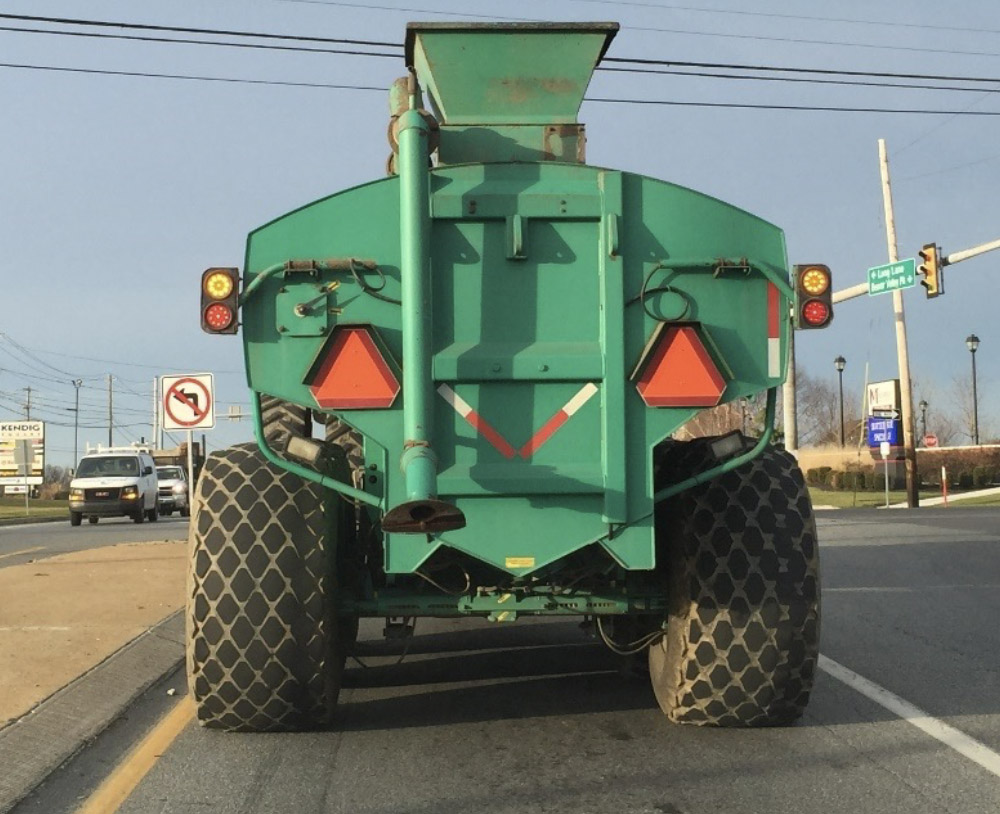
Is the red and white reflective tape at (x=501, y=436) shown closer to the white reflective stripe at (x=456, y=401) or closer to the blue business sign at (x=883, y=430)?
the white reflective stripe at (x=456, y=401)

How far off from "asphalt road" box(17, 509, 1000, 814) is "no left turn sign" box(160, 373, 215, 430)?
906cm

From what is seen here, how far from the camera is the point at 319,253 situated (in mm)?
5609

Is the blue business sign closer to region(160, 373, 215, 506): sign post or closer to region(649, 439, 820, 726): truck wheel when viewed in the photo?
region(160, 373, 215, 506): sign post

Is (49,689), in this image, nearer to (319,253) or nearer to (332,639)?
(332,639)

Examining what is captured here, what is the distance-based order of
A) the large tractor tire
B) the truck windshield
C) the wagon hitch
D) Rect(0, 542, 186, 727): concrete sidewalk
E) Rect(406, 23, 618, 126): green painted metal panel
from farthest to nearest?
the truck windshield
the large tractor tire
Rect(0, 542, 186, 727): concrete sidewalk
Rect(406, 23, 618, 126): green painted metal panel
the wagon hitch

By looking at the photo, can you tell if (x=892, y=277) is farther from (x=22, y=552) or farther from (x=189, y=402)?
(x=22, y=552)

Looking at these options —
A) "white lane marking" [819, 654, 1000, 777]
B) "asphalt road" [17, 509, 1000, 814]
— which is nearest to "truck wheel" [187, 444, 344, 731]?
"asphalt road" [17, 509, 1000, 814]

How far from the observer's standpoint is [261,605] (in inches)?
226

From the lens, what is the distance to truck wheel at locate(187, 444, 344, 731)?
5.75 meters

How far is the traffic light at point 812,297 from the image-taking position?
5730 millimetres

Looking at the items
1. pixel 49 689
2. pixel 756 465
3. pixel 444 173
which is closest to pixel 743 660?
pixel 756 465

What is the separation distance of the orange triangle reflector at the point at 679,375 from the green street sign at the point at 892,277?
25.8 metres

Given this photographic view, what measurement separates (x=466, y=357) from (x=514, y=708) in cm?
225

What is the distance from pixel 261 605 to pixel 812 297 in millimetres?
2873
